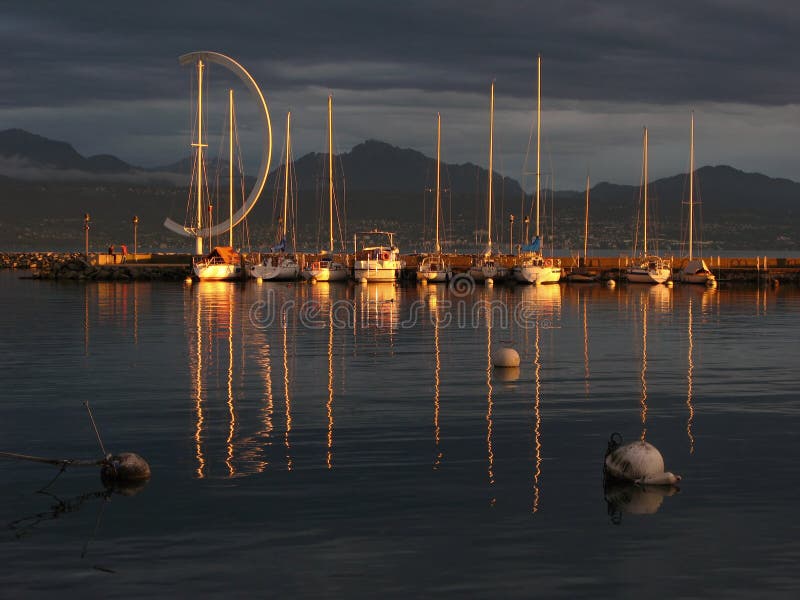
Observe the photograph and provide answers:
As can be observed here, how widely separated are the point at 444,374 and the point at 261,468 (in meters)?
13.4

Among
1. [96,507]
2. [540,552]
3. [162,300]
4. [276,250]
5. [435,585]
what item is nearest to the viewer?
[435,585]

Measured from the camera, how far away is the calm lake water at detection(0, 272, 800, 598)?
13570mm

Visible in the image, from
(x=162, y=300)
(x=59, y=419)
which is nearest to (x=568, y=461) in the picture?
(x=59, y=419)

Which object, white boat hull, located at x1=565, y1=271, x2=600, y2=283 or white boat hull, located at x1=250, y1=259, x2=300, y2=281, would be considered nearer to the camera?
white boat hull, located at x1=250, y1=259, x2=300, y2=281

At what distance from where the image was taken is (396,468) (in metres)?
18.8

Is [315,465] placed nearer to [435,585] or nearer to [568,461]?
[568,461]

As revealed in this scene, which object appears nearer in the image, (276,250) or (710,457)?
(710,457)

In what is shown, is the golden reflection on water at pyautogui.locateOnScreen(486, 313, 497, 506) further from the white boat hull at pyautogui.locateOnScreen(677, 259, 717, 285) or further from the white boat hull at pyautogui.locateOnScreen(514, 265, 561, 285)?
the white boat hull at pyautogui.locateOnScreen(677, 259, 717, 285)

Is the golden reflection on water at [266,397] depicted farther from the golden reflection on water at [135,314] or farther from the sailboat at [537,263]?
the sailboat at [537,263]

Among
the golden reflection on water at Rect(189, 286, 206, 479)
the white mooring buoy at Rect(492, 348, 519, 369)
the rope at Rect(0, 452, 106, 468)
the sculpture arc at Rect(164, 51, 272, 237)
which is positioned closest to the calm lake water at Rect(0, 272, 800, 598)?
the golden reflection on water at Rect(189, 286, 206, 479)

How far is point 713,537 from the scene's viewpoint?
587 inches

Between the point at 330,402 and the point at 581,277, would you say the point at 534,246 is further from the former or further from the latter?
the point at 330,402

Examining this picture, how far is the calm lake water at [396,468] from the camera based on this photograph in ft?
44.5

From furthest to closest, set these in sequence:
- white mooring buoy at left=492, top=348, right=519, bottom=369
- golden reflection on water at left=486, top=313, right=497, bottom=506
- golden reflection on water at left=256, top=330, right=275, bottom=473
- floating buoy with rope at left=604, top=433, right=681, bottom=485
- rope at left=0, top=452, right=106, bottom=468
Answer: white mooring buoy at left=492, top=348, right=519, bottom=369 → golden reflection on water at left=256, top=330, right=275, bottom=473 → golden reflection on water at left=486, top=313, right=497, bottom=506 → rope at left=0, top=452, right=106, bottom=468 → floating buoy with rope at left=604, top=433, right=681, bottom=485
